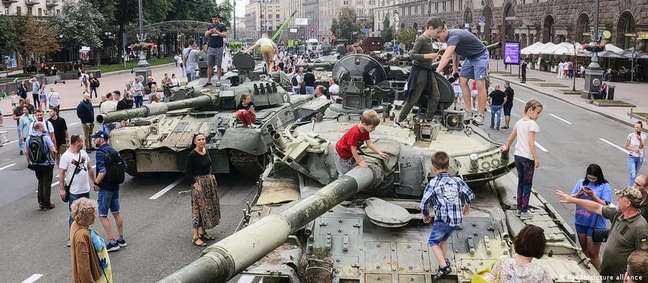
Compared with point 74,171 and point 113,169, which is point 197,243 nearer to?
point 113,169

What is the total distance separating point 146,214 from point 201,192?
2847 millimetres

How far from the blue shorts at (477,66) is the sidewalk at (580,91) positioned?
1678 centimetres

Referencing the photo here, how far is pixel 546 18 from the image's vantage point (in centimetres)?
5628

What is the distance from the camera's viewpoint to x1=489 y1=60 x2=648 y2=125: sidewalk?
1108 inches

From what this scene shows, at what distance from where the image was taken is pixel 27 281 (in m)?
9.38

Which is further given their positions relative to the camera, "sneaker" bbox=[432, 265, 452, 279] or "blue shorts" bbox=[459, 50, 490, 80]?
"blue shorts" bbox=[459, 50, 490, 80]

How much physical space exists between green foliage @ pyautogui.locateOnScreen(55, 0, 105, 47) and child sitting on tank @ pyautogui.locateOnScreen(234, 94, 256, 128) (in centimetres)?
4275

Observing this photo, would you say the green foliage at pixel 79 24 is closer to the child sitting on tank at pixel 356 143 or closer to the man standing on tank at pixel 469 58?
the man standing on tank at pixel 469 58

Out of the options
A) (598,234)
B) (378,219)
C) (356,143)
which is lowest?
(598,234)

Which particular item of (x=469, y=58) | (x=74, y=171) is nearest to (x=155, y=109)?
(x=74, y=171)

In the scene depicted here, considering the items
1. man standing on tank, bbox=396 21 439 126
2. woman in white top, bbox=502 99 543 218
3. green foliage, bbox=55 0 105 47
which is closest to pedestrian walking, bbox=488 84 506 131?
man standing on tank, bbox=396 21 439 126

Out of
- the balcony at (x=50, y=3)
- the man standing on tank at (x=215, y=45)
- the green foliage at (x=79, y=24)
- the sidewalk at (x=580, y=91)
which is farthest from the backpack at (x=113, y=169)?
the balcony at (x=50, y=3)

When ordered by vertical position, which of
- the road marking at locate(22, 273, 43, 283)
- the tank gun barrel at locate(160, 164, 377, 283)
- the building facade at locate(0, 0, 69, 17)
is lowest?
the road marking at locate(22, 273, 43, 283)

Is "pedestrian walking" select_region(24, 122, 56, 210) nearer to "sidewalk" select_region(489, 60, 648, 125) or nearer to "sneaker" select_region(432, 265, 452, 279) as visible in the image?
"sneaker" select_region(432, 265, 452, 279)
